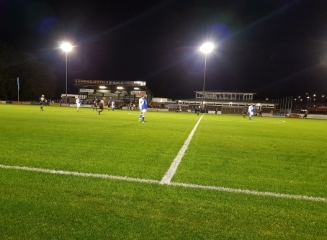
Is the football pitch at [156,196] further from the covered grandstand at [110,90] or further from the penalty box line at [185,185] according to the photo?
the covered grandstand at [110,90]

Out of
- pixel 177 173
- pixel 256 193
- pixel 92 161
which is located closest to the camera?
pixel 256 193

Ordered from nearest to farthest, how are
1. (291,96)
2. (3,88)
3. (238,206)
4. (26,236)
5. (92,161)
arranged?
(26,236) → (238,206) → (92,161) → (3,88) → (291,96)

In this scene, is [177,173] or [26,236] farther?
[177,173]

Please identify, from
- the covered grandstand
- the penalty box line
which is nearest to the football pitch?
the penalty box line

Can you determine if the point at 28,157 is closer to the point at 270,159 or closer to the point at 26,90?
the point at 270,159

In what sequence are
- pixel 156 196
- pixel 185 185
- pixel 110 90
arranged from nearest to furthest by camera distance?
pixel 156 196, pixel 185 185, pixel 110 90

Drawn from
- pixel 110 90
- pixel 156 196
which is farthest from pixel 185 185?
pixel 110 90

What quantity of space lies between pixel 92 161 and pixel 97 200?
7.70ft

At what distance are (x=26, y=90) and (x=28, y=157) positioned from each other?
7443cm

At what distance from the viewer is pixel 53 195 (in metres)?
3.87

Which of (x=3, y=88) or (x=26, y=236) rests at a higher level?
(x=3, y=88)

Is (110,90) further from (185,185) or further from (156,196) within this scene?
(156,196)

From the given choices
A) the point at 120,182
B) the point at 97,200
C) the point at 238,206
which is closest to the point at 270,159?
the point at 238,206

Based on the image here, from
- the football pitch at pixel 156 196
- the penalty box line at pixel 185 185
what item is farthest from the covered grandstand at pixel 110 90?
the penalty box line at pixel 185 185
